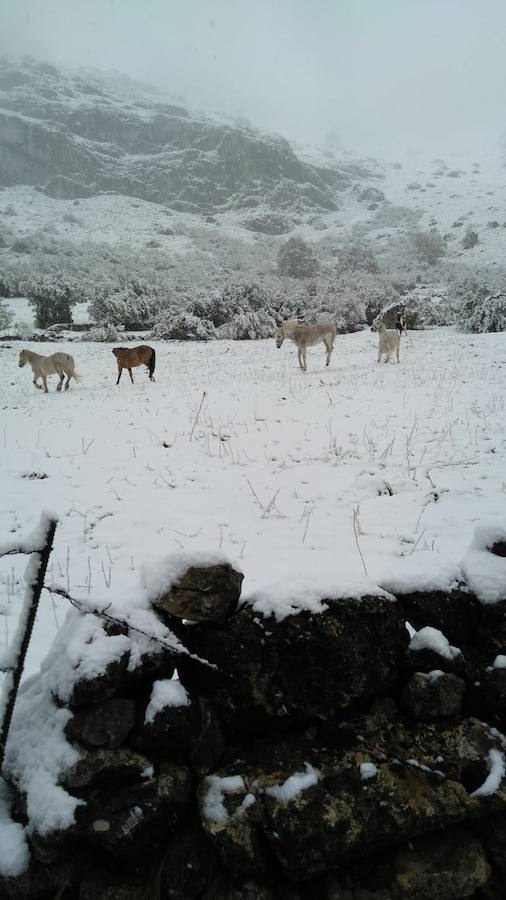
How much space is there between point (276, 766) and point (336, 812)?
34 centimetres

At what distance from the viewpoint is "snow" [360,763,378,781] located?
7.29 ft

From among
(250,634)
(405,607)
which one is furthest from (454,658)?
(250,634)

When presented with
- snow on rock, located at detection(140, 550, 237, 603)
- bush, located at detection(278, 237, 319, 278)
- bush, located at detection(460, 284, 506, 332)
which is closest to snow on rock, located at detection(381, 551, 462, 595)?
snow on rock, located at detection(140, 550, 237, 603)

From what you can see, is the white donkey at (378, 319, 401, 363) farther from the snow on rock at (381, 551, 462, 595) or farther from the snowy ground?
the snow on rock at (381, 551, 462, 595)

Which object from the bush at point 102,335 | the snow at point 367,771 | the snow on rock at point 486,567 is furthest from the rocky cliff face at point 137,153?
the snow at point 367,771

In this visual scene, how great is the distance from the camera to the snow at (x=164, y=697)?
86.5 inches

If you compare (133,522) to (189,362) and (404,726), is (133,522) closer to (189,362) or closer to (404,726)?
(404,726)

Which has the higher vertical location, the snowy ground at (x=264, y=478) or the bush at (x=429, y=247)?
the bush at (x=429, y=247)

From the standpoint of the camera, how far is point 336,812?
2111 mm

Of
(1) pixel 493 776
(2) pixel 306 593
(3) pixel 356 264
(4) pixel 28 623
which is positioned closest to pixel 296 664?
(2) pixel 306 593

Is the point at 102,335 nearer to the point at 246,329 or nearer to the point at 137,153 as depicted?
the point at 246,329

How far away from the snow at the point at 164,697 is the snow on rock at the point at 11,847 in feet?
2.29

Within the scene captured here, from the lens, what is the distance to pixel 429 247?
46844mm

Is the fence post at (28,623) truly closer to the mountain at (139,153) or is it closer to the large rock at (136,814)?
the large rock at (136,814)
